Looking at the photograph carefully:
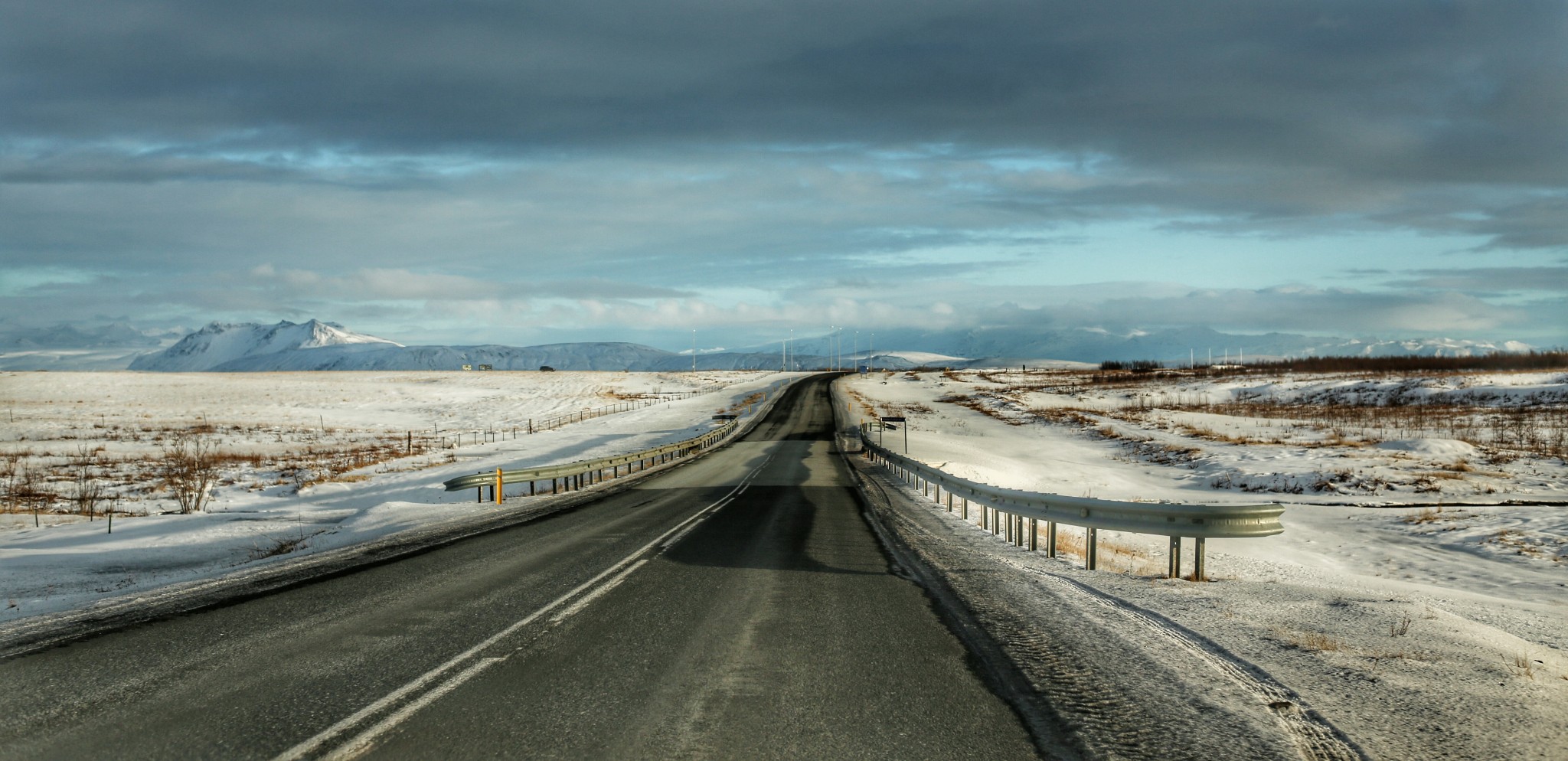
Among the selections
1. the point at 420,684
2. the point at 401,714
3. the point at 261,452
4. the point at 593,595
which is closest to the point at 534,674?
the point at 420,684

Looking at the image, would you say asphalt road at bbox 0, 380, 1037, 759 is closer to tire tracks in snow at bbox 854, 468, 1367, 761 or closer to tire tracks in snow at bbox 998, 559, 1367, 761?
tire tracks in snow at bbox 854, 468, 1367, 761

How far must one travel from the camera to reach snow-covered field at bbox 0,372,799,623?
12352 mm

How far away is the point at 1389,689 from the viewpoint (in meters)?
5.46

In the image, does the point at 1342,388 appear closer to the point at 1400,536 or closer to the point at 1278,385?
the point at 1278,385

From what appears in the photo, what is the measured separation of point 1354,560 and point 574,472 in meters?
18.8

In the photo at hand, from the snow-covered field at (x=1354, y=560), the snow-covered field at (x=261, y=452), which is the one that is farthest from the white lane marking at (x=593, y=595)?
the snow-covered field at (x=261, y=452)

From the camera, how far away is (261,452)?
36.7m

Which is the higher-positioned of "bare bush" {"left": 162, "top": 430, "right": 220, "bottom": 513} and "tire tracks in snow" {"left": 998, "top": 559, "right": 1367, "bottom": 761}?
"tire tracks in snow" {"left": 998, "top": 559, "right": 1367, "bottom": 761}

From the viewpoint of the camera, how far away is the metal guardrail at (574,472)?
20.8 m

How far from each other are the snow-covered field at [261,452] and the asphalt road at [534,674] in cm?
317

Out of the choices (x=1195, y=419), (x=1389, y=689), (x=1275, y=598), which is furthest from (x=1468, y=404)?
(x=1389, y=689)

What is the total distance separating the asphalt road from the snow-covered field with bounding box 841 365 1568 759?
2006mm

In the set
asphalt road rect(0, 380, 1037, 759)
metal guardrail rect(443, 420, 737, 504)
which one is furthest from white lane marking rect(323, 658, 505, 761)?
metal guardrail rect(443, 420, 737, 504)

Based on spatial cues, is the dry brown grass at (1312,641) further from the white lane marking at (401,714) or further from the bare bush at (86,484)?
the bare bush at (86,484)
